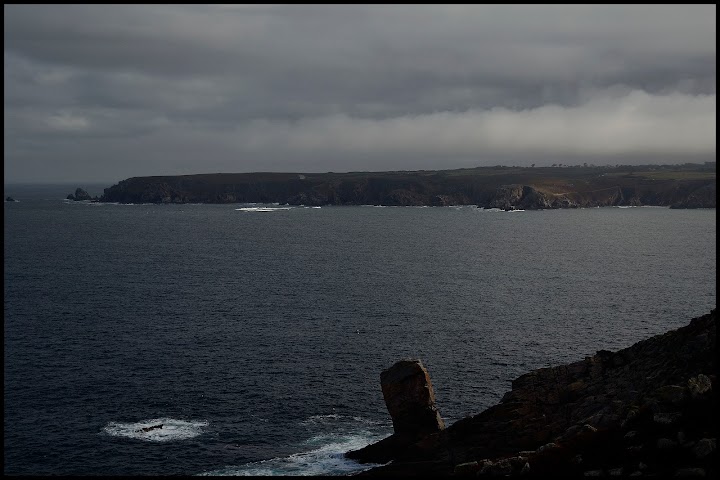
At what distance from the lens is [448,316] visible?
11762cm

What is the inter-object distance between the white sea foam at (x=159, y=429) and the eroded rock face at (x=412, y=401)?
2042 cm

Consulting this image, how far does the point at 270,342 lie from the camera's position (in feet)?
330

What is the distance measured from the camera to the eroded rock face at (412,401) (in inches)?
2569

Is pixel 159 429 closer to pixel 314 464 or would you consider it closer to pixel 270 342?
pixel 314 464

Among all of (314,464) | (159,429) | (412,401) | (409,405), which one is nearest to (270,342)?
(159,429)

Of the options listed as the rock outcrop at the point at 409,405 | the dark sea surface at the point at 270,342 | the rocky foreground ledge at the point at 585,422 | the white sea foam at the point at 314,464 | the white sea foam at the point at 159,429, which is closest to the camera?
the rocky foreground ledge at the point at 585,422

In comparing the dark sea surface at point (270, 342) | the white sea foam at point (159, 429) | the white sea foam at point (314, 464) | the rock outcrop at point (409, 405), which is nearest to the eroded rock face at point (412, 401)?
the rock outcrop at point (409, 405)

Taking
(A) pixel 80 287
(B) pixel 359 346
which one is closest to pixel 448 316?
(B) pixel 359 346

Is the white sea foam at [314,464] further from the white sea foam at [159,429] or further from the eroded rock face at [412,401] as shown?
the white sea foam at [159,429]

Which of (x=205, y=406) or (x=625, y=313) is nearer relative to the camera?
(x=205, y=406)

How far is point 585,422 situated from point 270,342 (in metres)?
57.2

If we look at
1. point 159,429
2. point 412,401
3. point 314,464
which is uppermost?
point 412,401

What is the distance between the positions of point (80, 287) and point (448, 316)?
255 feet

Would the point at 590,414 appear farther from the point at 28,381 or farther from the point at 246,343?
the point at 28,381
